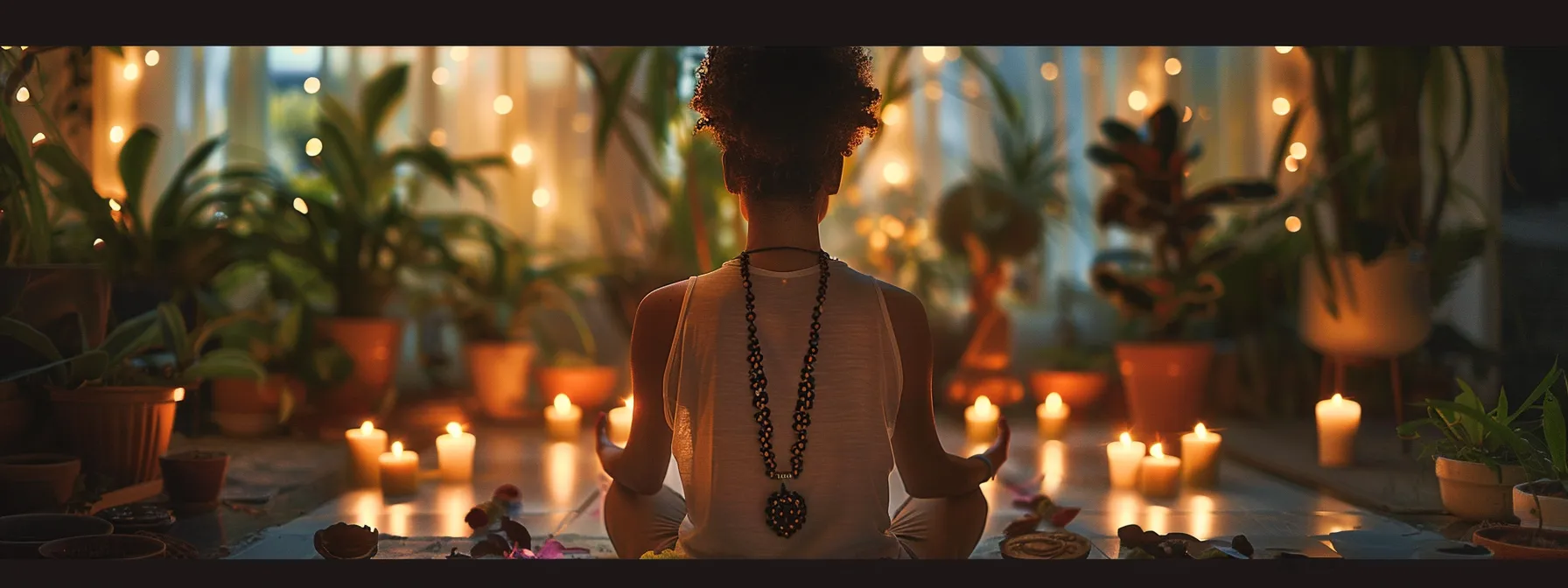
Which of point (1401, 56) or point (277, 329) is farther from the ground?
point (1401, 56)

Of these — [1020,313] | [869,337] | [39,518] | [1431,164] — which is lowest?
[39,518]

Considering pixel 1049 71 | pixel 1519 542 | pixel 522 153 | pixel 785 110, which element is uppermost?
pixel 1049 71

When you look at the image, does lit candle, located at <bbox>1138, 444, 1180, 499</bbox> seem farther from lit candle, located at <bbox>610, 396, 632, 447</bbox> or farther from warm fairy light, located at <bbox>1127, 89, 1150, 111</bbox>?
warm fairy light, located at <bbox>1127, 89, 1150, 111</bbox>

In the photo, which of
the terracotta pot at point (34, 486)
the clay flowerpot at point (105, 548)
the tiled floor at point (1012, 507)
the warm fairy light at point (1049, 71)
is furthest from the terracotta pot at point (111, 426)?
the warm fairy light at point (1049, 71)

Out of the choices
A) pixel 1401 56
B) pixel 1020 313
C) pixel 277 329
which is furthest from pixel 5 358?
pixel 1020 313

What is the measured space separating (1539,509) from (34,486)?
89.6 inches

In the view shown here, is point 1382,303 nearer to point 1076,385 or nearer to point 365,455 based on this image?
point 1076,385

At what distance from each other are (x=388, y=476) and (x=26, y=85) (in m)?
0.92


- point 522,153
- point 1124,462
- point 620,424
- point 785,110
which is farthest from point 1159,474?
point 522,153

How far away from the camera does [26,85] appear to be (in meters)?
2.06

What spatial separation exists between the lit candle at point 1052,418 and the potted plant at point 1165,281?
0.65 ft

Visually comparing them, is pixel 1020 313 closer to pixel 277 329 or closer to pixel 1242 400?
pixel 1242 400

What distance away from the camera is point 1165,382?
10.4ft

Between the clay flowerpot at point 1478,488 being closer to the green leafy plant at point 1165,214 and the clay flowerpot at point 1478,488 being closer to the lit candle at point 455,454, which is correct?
the green leafy plant at point 1165,214
